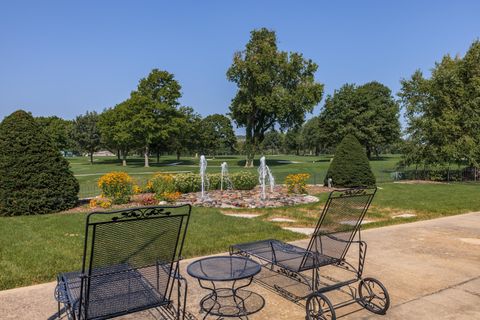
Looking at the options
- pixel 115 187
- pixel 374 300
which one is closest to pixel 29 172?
pixel 115 187

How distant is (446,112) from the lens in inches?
904

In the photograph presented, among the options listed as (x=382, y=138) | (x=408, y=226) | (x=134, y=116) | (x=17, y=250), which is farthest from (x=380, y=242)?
(x=382, y=138)

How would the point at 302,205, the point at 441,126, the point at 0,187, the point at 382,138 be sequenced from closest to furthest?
1. the point at 0,187
2. the point at 302,205
3. the point at 441,126
4. the point at 382,138

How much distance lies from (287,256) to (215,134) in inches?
3367

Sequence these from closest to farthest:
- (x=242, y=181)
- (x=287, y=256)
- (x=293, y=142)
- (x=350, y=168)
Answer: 1. (x=287, y=256)
2. (x=242, y=181)
3. (x=350, y=168)
4. (x=293, y=142)

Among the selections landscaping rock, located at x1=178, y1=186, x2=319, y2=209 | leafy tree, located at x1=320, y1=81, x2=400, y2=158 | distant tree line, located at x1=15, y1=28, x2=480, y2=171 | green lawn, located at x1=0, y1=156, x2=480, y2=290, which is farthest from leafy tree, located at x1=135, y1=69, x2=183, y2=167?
green lawn, located at x1=0, y1=156, x2=480, y2=290

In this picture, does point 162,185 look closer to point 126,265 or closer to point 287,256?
point 287,256

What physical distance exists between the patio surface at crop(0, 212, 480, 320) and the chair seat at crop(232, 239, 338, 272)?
0.46 m

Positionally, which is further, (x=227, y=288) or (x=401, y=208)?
(x=401, y=208)

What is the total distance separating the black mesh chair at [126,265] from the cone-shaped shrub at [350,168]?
53.0 feet

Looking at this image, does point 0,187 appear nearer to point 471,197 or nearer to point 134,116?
point 471,197

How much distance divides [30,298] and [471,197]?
647 inches

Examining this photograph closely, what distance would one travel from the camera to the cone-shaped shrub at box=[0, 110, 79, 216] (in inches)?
432

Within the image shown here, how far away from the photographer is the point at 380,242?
7664 mm
